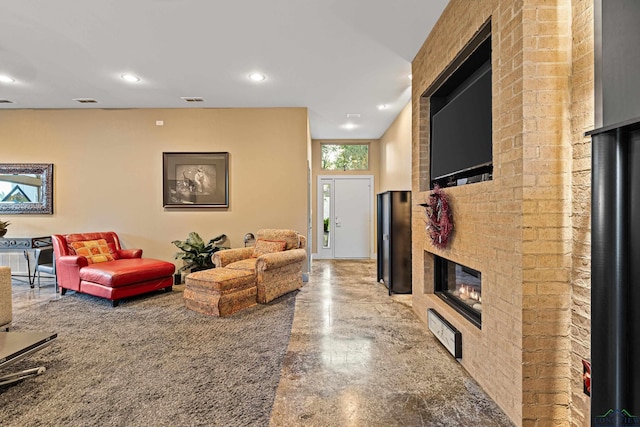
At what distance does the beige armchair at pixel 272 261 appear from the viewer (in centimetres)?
387

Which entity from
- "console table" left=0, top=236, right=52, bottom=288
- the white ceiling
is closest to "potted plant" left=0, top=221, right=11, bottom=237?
"console table" left=0, top=236, right=52, bottom=288

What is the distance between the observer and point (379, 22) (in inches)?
113

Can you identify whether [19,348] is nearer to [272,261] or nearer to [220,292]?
[220,292]

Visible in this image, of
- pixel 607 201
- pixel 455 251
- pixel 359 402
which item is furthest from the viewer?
pixel 455 251

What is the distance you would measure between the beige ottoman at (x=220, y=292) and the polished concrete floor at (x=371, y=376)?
66 centimetres

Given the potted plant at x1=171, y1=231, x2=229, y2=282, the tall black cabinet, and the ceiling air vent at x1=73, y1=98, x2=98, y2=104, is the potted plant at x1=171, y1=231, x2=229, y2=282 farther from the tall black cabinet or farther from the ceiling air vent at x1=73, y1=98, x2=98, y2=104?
the tall black cabinet

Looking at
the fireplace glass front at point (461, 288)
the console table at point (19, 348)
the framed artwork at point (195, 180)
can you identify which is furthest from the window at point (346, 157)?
the console table at point (19, 348)

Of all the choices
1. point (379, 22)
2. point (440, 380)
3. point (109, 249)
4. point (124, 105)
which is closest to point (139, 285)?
point (109, 249)

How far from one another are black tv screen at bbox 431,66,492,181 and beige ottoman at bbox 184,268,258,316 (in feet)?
8.01

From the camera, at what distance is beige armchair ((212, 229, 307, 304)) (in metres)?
3.87

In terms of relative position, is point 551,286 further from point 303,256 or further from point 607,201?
point 303,256

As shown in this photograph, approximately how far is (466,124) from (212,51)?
2.72 metres

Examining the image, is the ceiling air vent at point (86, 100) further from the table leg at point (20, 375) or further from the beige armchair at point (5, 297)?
the table leg at point (20, 375)

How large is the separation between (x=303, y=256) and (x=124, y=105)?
12.4 ft
